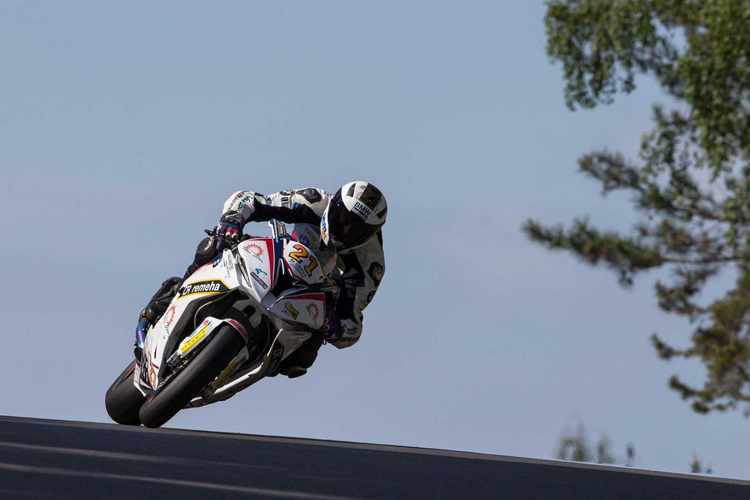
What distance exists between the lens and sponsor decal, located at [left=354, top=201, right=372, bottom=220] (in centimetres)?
870

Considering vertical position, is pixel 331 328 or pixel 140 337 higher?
pixel 331 328

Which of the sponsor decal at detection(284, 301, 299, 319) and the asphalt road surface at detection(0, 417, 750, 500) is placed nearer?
the asphalt road surface at detection(0, 417, 750, 500)

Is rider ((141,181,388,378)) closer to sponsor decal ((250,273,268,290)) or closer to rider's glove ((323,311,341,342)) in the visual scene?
rider's glove ((323,311,341,342))

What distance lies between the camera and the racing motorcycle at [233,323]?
7707 millimetres

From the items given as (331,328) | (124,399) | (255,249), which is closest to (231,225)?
(255,249)

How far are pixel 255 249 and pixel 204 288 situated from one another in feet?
1.24

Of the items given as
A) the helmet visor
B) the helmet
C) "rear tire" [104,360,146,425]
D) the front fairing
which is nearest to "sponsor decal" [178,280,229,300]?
the front fairing

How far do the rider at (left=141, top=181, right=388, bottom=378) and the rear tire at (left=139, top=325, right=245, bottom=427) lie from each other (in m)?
0.82

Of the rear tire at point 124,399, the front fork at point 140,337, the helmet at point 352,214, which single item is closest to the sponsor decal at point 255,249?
the helmet at point 352,214

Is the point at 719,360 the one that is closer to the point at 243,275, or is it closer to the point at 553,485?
the point at 243,275

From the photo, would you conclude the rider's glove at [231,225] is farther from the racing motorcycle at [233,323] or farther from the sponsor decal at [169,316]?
the sponsor decal at [169,316]

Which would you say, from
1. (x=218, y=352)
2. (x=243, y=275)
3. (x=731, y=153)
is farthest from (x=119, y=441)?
(x=731, y=153)

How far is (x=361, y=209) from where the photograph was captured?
8711mm

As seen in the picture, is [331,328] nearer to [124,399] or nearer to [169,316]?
[169,316]
